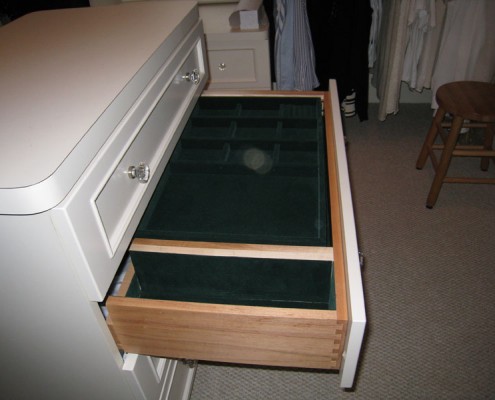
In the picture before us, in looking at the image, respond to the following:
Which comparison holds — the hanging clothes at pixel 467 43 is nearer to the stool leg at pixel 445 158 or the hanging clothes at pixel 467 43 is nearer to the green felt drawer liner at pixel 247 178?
the stool leg at pixel 445 158

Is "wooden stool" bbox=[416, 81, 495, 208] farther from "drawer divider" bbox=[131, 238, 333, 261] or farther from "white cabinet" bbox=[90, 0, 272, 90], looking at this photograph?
"drawer divider" bbox=[131, 238, 333, 261]

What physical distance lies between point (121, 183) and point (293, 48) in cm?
140

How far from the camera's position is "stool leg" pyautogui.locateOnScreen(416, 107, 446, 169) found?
1.71m

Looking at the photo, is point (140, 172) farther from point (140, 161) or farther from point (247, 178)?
point (247, 178)

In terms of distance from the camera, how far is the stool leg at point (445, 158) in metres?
1.54

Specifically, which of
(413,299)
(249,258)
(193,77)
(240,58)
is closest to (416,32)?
(240,58)

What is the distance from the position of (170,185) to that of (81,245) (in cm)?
41

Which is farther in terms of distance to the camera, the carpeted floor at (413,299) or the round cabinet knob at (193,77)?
the carpeted floor at (413,299)

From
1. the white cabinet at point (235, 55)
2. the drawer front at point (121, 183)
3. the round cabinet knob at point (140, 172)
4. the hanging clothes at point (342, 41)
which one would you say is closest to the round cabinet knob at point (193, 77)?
the drawer front at point (121, 183)

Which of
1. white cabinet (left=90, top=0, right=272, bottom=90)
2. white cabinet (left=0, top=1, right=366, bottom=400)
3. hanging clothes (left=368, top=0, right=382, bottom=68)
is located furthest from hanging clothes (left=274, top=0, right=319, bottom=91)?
white cabinet (left=0, top=1, right=366, bottom=400)

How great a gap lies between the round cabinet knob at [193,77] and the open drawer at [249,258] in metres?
0.14

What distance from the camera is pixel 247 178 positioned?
91 cm

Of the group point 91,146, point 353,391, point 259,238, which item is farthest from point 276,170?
point 353,391

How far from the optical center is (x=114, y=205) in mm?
616
